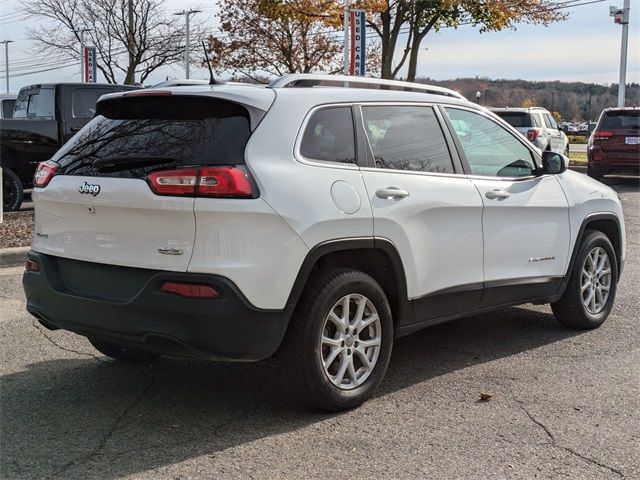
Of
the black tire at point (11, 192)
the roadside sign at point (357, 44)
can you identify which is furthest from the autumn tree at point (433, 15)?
the black tire at point (11, 192)

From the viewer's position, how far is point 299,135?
4141mm

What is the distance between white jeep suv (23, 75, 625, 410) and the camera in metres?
3.78

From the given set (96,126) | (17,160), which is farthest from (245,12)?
(96,126)

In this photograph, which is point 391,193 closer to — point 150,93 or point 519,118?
point 150,93

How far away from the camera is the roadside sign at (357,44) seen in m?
19.4

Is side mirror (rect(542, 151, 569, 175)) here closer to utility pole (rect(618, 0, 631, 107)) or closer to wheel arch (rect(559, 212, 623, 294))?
wheel arch (rect(559, 212, 623, 294))

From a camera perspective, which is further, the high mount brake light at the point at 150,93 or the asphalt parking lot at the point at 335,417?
the high mount brake light at the point at 150,93

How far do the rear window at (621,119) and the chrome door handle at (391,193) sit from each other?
15620 mm

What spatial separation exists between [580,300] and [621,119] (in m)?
14.1

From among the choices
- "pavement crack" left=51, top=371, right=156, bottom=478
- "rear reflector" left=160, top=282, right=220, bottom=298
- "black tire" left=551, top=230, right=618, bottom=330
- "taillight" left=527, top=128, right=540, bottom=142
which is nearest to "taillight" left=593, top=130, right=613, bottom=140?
"taillight" left=527, top=128, right=540, bottom=142

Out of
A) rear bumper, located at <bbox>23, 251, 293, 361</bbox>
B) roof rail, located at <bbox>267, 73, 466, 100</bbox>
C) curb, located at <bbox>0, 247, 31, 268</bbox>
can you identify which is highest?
roof rail, located at <bbox>267, 73, 466, 100</bbox>

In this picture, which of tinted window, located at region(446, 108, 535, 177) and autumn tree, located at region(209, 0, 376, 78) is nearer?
tinted window, located at region(446, 108, 535, 177)

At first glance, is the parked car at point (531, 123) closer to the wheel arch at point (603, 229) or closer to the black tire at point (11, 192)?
the black tire at point (11, 192)

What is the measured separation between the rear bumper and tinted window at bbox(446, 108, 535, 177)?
1.98 metres
